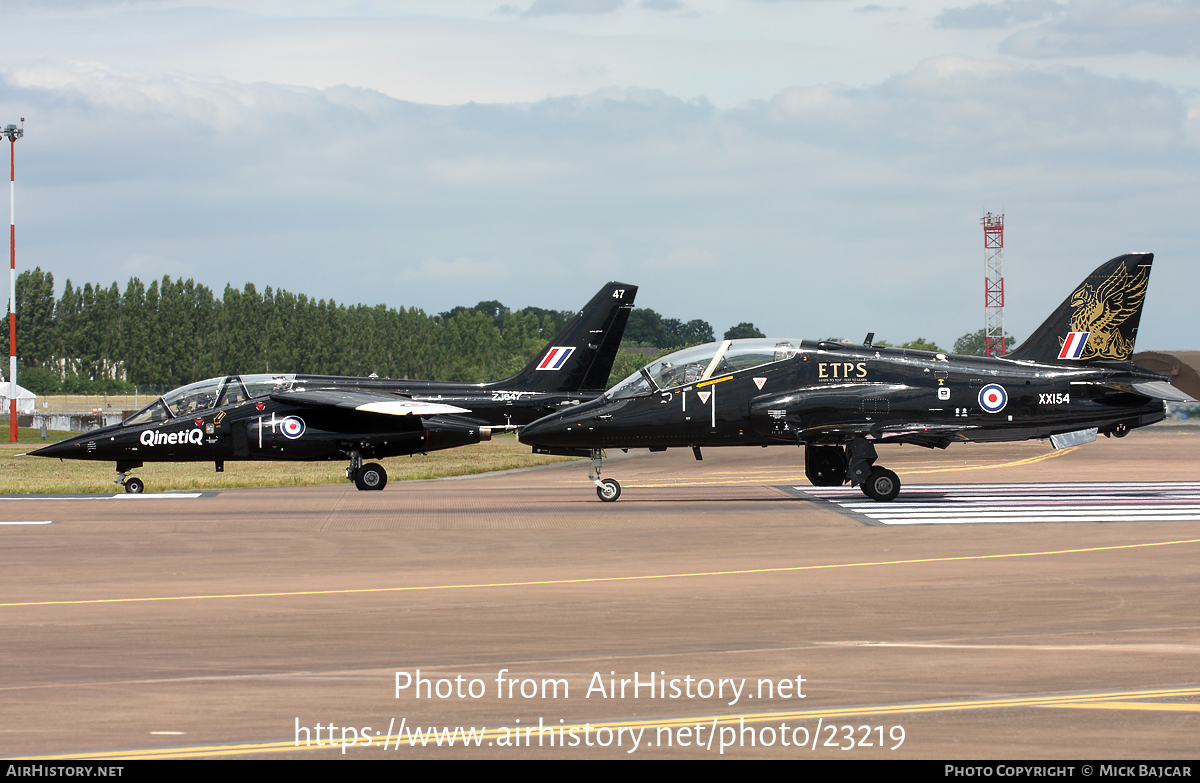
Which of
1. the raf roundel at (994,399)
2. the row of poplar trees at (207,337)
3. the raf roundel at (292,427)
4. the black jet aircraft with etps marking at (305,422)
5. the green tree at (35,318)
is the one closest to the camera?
the raf roundel at (994,399)

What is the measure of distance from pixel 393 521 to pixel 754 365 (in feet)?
28.2

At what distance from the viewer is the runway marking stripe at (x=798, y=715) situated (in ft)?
20.6

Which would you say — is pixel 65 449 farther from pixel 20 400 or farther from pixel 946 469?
pixel 20 400

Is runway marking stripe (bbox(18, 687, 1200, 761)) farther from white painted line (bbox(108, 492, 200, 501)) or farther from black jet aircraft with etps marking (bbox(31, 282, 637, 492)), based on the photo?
black jet aircraft with etps marking (bbox(31, 282, 637, 492))

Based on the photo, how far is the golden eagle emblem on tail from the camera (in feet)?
79.5

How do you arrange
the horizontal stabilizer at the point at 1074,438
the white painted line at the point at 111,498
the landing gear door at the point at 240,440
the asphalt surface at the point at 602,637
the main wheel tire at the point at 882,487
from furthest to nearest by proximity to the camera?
the landing gear door at the point at 240,440 < the white painted line at the point at 111,498 < the horizontal stabilizer at the point at 1074,438 < the main wheel tire at the point at 882,487 < the asphalt surface at the point at 602,637

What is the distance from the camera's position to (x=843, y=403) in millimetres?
23078

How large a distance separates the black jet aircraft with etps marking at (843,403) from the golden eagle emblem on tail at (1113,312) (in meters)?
0.76

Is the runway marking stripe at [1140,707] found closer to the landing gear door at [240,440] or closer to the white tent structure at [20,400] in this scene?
the landing gear door at [240,440]

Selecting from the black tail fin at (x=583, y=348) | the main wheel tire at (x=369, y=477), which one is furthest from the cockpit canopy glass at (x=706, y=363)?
the main wheel tire at (x=369, y=477)

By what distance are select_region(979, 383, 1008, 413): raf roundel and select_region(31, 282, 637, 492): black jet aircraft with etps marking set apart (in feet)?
35.2

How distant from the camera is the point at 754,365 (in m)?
23.3

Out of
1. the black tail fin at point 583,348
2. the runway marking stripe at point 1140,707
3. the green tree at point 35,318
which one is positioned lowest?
the runway marking stripe at point 1140,707

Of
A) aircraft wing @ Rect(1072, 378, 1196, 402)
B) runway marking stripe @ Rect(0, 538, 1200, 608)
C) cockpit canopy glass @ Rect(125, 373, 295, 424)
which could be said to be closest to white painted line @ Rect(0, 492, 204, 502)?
cockpit canopy glass @ Rect(125, 373, 295, 424)
